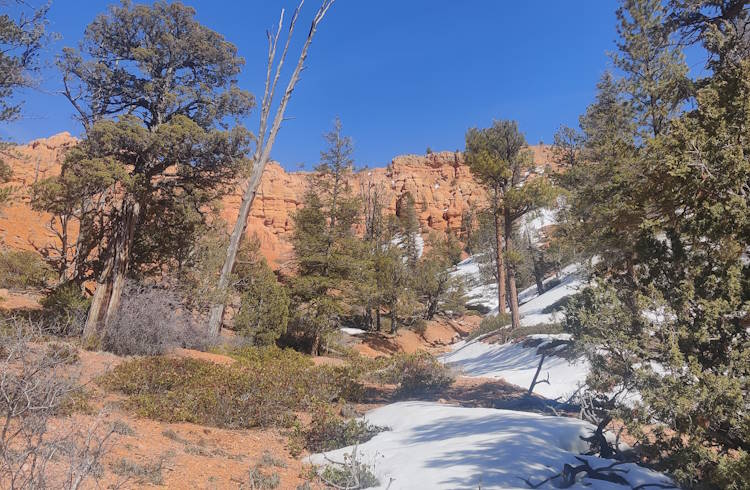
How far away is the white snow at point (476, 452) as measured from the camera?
4.25 meters

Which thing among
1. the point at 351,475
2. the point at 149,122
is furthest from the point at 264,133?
the point at 351,475

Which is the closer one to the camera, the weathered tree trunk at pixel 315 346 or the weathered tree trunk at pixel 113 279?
the weathered tree trunk at pixel 113 279

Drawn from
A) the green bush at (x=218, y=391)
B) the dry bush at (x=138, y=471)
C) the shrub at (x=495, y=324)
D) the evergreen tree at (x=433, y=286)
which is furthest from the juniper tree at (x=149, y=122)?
the evergreen tree at (x=433, y=286)

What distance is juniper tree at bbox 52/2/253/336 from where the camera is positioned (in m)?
10.7

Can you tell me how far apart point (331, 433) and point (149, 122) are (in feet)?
32.1

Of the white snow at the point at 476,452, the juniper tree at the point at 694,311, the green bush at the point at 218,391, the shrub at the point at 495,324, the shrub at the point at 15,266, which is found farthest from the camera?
the shrub at the point at 495,324

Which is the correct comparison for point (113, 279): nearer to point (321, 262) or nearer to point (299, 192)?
point (321, 262)

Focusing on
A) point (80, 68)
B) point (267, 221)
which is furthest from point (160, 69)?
point (267, 221)

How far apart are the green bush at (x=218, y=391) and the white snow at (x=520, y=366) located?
16.4ft

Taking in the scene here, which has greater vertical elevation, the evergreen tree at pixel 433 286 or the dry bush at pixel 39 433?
the evergreen tree at pixel 433 286

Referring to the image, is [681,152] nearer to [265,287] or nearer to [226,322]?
[265,287]

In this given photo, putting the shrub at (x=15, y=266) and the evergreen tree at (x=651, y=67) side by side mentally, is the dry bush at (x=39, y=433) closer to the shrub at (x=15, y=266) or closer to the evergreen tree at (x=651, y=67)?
the evergreen tree at (x=651, y=67)

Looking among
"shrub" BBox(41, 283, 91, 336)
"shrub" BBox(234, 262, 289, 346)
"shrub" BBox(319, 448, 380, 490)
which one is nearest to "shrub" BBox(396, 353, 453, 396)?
"shrub" BBox(319, 448, 380, 490)

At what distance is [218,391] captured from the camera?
294 inches
